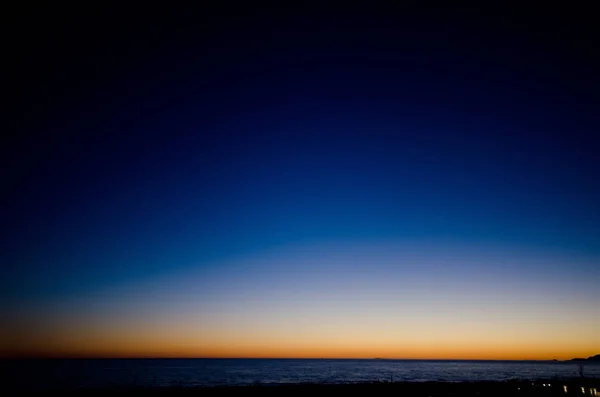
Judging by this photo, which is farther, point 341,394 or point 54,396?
point 341,394

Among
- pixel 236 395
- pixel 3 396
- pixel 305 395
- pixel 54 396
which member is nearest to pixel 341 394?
pixel 305 395

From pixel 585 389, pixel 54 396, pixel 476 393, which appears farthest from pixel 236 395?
pixel 585 389

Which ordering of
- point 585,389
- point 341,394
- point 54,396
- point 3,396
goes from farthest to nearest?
point 585,389 < point 3,396 < point 341,394 < point 54,396

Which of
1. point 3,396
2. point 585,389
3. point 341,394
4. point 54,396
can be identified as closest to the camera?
point 54,396

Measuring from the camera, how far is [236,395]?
3850cm

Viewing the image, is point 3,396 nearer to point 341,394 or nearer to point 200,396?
point 200,396

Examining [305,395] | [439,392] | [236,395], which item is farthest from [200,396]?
[439,392]

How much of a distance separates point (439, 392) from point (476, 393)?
342cm

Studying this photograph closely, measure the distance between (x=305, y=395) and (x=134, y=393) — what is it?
52.9 ft

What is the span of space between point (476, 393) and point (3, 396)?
46913mm

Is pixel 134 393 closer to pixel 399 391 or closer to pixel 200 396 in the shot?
pixel 200 396

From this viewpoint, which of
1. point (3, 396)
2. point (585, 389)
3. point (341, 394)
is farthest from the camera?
point (585, 389)

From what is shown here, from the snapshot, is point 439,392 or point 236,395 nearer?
point 236,395

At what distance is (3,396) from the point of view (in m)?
42.0
